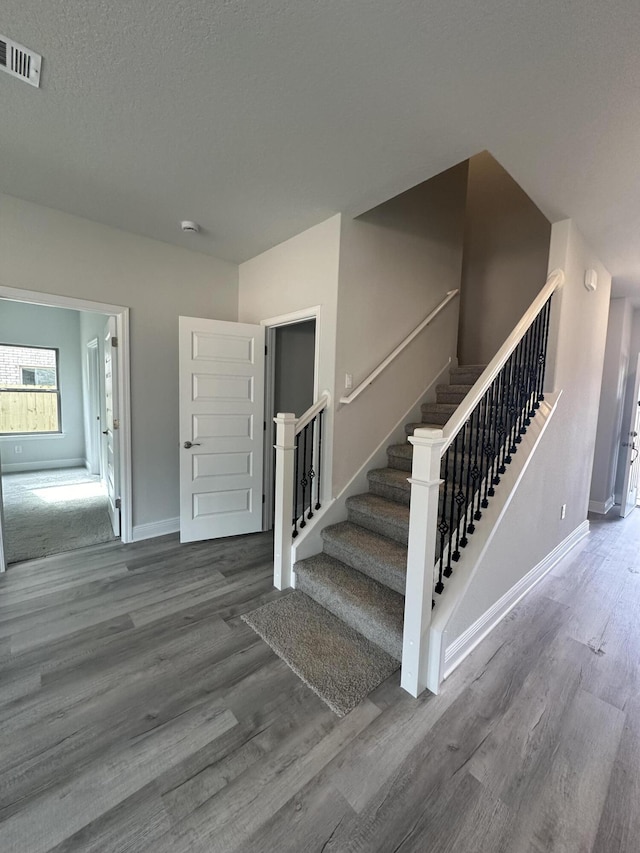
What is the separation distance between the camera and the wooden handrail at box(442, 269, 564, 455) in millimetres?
1700

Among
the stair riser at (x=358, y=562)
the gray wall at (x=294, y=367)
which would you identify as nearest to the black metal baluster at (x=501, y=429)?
the stair riser at (x=358, y=562)

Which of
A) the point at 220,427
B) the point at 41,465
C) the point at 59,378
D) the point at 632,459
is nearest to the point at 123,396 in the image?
the point at 220,427

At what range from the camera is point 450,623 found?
178 centimetres

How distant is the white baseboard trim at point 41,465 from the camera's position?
19.2 feet

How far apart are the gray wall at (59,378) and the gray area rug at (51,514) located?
410 millimetres

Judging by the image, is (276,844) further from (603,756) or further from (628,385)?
(628,385)

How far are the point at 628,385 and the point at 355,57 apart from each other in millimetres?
4878

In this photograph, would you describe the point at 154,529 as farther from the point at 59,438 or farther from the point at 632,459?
→ the point at 632,459

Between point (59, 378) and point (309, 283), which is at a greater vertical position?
point (309, 283)

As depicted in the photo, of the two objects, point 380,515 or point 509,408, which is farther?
point 380,515

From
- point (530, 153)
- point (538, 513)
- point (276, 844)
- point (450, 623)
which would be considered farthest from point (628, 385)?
point (276, 844)

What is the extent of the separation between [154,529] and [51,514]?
1.55 m

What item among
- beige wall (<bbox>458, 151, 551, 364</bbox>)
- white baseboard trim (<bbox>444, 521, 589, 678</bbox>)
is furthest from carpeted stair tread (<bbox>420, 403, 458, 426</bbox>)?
beige wall (<bbox>458, 151, 551, 364</bbox>)

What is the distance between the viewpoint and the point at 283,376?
384cm
